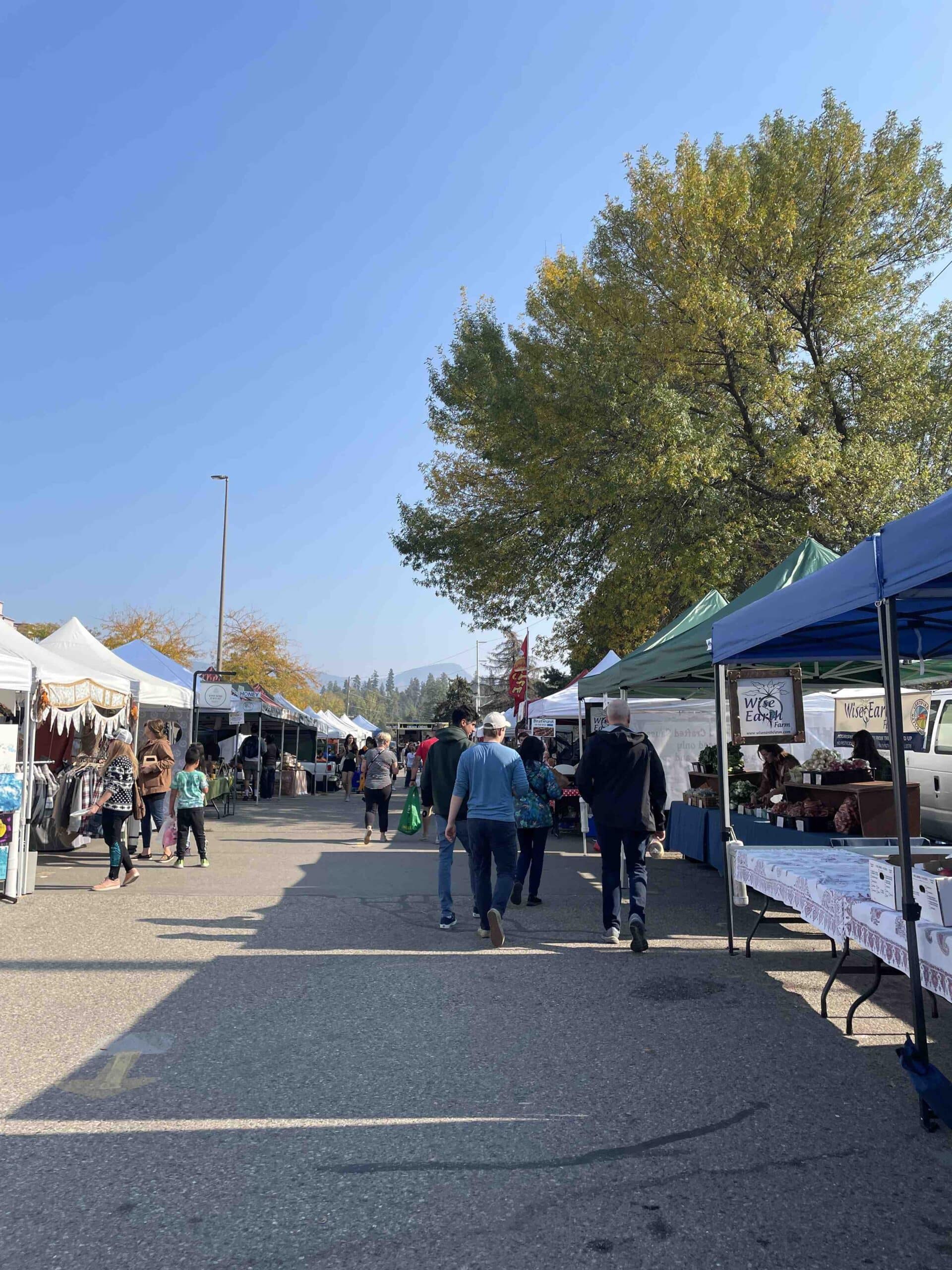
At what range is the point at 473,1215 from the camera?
3189 millimetres

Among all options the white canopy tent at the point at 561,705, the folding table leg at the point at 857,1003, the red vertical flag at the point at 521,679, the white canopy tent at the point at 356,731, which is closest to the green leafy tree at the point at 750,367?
the white canopy tent at the point at 561,705

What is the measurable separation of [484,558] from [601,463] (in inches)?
221

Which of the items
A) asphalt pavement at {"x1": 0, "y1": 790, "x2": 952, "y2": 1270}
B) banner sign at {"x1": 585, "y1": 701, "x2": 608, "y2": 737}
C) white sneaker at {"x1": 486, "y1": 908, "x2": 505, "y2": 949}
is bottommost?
asphalt pavement at {"x1": 0, "y1": 790, "x2": 952, "y2": 1270}

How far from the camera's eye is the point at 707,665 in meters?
9.90

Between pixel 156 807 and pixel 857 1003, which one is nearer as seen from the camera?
pixel 857 1003

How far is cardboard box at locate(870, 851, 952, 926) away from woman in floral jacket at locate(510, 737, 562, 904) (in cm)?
459

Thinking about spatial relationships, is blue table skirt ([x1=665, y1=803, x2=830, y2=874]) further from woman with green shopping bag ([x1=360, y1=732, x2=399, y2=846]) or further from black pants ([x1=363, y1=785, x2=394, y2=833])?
black pants ([x1=363, y1=785, x2=394, y2=833])

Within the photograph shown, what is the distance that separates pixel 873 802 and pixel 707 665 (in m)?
2.36

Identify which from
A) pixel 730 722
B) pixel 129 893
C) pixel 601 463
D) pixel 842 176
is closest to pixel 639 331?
pixel 601 463

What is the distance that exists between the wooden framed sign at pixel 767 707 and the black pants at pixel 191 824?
6848 millimetres

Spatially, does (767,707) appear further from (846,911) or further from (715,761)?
(715,761)

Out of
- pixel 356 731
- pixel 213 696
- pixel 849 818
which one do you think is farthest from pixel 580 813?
pixel 356 731

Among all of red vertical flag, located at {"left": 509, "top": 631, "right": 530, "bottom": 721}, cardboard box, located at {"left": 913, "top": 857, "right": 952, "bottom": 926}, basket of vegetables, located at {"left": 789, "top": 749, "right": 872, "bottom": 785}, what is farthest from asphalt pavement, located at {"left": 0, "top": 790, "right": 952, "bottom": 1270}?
red vertical flag, located at {"left": 509, "top": 631, "right": 530, "bottom": 721}

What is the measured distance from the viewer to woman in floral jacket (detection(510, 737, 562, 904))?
364 inches
